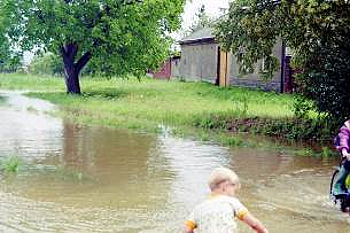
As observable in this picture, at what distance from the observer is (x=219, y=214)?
5.19 metres

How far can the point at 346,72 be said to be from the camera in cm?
1747

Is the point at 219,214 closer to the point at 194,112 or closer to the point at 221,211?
the point at 221,211

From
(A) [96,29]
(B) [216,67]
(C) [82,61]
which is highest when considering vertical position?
(A) [96,29]

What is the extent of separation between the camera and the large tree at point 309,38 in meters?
16.8

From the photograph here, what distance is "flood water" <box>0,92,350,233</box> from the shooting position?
9.28m

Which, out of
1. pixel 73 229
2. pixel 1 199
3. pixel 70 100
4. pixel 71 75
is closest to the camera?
pixel 73 229

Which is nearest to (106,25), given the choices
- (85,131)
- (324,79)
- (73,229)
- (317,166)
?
(85,131)

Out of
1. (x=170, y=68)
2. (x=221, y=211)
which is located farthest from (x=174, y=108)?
(x=170, y=68)

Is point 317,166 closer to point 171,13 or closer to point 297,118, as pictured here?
point 297,118

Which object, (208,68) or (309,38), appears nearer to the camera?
(309,38)

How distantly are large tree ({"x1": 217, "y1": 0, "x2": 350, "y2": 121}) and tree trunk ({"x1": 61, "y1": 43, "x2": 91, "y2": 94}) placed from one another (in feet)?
69.2

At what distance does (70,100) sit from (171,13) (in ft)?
33.3

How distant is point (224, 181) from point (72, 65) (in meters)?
37.1

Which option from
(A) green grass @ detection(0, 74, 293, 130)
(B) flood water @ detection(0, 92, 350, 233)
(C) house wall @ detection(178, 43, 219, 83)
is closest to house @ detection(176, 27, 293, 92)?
(C) house wall @ detection(178, 43, 219, 83)
